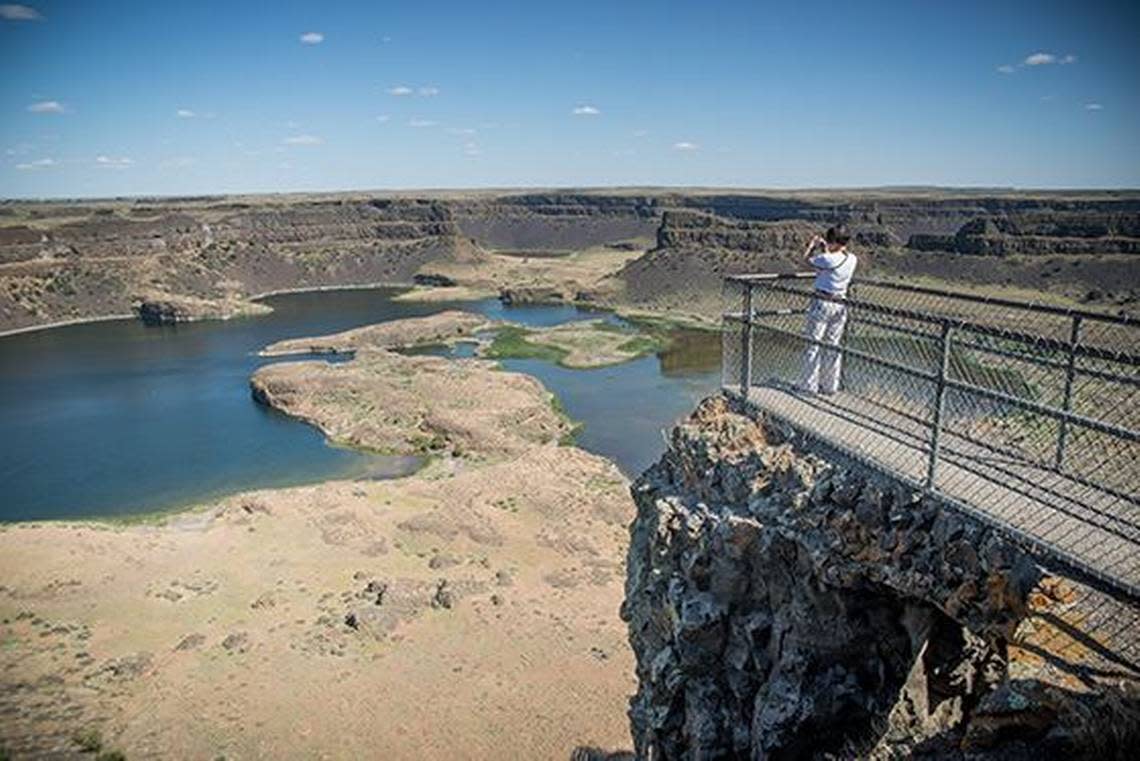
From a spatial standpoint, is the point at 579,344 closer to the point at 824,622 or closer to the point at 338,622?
the point at 338,622

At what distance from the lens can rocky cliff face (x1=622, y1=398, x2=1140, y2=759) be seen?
17.7 feet

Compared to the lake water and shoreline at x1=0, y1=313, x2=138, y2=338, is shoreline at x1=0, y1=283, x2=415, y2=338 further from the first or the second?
the lake water

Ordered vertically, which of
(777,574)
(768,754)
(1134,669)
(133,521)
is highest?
(1134,669)

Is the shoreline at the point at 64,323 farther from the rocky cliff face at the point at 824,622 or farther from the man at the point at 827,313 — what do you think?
the man at the point at 827,313

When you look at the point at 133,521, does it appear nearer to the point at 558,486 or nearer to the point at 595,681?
the point at 558,486

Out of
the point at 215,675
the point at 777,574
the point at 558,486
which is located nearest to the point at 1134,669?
the point at 777,574

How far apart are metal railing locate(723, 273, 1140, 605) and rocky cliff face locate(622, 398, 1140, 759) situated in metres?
0.34

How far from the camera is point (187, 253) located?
97.6 m

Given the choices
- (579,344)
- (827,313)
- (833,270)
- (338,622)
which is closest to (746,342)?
(827,313)

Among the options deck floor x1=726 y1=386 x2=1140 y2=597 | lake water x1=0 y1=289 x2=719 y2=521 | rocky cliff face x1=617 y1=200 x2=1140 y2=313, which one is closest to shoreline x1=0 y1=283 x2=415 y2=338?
lake water x1=0 y1=289 x2=719 y2=521

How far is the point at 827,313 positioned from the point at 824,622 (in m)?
3.80

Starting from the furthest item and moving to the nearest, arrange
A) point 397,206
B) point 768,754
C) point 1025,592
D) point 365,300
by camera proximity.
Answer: point 397,206 < point 365,300 < point 768,754 < point 1025,592

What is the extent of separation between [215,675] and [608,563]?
11.6 metres

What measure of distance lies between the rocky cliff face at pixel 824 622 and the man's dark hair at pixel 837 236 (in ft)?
8.13
